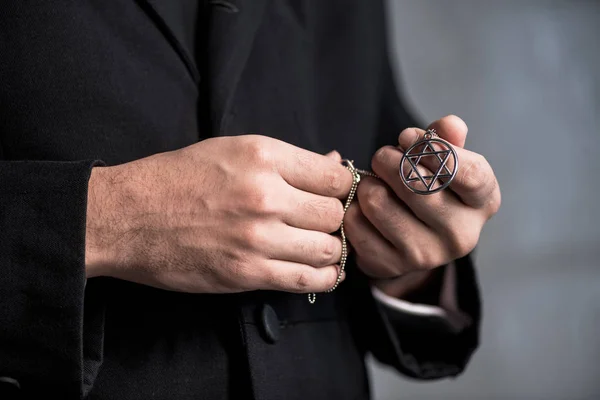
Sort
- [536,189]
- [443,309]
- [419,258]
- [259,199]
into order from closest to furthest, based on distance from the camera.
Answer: [259,199] → [419,258] → [443,309] → [536,189]

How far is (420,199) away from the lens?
70 centimetres

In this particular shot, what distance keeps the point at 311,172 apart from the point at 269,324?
0.21 m

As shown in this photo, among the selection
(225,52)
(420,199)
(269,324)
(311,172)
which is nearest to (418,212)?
(420,199)

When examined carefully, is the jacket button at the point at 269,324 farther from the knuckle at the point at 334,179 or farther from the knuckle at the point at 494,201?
the knuckle at the point at 494,201

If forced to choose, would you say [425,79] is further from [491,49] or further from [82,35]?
[82,35]

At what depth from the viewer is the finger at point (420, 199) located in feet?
2.31

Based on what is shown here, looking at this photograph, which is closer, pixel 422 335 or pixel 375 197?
pixel 375 197

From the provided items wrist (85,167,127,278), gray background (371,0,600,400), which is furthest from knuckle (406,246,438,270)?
gray background (371,0,600,400)

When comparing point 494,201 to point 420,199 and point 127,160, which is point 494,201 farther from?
point 127,160

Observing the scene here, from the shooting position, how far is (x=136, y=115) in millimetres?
785

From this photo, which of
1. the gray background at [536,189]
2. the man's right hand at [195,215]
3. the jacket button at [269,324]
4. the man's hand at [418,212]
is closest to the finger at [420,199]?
the man's hand at [418,212]

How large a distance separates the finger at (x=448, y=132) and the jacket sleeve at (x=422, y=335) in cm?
32

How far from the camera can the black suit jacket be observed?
25.8 inches

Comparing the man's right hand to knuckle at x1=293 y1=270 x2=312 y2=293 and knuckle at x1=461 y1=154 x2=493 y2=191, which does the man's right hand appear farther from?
knuckle at x1=461 y1=154 x2=493 y2=191
